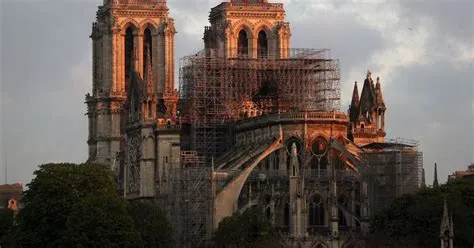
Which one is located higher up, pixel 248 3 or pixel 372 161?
pixel 248 3

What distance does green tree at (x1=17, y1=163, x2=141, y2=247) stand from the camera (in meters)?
124

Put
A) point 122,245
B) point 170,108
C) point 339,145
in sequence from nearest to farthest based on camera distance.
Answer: point 122,245
point 339,145
point 170,108

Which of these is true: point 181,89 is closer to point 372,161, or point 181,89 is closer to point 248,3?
point 248,3

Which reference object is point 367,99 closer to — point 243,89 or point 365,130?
point 365,130

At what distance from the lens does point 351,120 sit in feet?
511

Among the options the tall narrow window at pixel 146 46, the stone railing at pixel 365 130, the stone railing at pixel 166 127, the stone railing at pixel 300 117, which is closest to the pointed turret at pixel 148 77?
the stone railing at pixel 166 127

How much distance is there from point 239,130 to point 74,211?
23.2 m

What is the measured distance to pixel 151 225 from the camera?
5069 inches

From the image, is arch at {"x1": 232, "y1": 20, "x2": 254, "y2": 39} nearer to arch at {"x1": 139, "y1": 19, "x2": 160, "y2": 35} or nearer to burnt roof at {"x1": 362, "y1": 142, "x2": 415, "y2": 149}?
arch at {"x1": 139, "y1": 19, "x2": 160, "y2": 35}

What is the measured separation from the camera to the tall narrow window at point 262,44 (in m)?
156

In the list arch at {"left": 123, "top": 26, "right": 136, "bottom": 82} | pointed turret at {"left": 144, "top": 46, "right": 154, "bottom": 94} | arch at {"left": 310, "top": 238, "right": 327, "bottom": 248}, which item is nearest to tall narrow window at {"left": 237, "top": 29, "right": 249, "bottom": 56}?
pointed turret at {"left": 144, "top": 46, "right": 154, "bottom": 94}

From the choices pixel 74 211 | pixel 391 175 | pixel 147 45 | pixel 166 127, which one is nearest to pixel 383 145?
pixel 391 175

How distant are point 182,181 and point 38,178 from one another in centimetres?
1034

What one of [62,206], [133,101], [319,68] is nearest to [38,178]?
[62,206]
